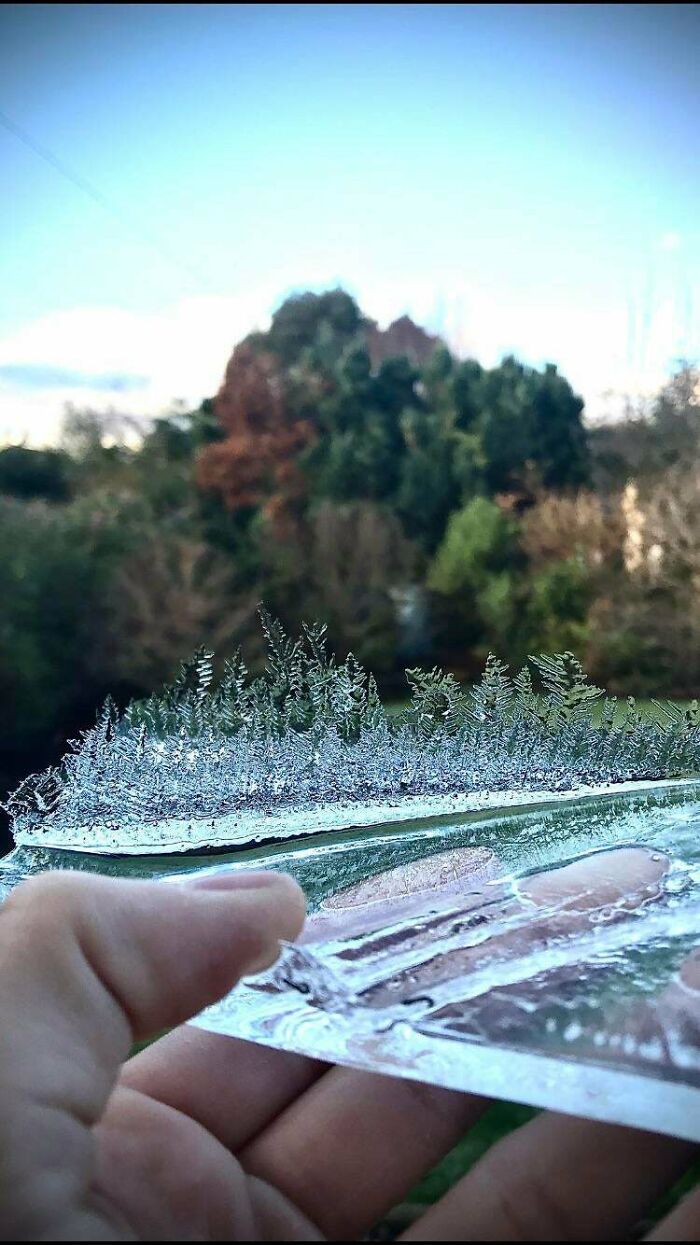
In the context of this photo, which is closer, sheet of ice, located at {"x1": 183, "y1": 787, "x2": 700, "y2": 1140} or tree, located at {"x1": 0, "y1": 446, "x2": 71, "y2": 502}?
sheet of ice, located at {"x1": 183, "y1": 787, "x2": 700, "y2": 1140}

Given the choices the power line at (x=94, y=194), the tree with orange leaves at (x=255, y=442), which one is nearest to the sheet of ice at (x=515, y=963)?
the tree with orange leaves at (x=255, y=442)

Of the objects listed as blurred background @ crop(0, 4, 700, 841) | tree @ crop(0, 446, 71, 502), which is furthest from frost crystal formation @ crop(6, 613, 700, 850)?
tree @ crop(0, 446, 71, 502)

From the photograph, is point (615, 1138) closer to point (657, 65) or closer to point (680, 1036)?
point (680, 1036)

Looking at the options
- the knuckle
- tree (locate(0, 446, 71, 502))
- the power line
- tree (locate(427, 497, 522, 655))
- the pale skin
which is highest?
the power line

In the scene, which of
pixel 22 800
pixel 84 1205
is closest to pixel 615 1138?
pixel 84 1205

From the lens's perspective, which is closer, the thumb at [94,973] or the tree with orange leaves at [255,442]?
the thumb at [94,973]

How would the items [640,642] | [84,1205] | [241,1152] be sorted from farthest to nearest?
[640,642], [241,1152], [84,1205]

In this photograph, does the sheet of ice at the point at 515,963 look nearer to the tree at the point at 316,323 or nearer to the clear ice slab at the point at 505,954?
the clear ice slab at the point at 505,954

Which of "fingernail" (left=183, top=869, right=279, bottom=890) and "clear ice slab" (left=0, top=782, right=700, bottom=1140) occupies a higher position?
"fingernail" (left=183, top=869, right=279, bottom=890)

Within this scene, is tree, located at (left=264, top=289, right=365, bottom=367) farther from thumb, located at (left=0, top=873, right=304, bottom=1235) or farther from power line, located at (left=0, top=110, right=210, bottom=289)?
thumb, located at (left=0, top=873, right=304, bottom=1235)
